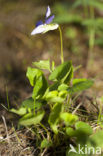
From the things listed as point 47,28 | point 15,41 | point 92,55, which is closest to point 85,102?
point 47,28

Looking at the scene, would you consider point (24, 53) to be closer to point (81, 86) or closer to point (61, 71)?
point (61, 71)

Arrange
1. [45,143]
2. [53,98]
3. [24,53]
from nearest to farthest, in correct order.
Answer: [53,98] → [45,143] → [24,53]

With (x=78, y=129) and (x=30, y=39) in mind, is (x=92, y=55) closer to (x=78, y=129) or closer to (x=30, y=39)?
(x=30, y=39)

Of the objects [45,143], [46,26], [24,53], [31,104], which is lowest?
[45,143]

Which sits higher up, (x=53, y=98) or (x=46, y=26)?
(x=46, y=26)

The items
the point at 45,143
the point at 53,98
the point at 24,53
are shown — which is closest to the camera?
the point at 53,98

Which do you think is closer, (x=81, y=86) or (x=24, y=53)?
(x=81, y=86)

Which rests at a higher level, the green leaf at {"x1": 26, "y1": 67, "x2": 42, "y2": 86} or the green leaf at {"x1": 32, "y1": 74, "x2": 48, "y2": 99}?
the green leaf at {"x1": 26, "y1": 67, "x2": 42, "y2": 86}

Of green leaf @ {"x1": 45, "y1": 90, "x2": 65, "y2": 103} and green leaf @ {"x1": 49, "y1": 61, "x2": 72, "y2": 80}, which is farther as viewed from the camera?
Answer: green leaf @ {"x1": 49, "y1": 61, "x2": 72, "y2": 80}

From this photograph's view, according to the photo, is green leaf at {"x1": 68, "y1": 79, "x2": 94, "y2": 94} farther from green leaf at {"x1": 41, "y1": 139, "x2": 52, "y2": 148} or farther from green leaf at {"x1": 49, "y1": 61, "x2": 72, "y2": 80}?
green leaf at {"x1": 41, "y1": 139, "x2": 52, "y2": 148}

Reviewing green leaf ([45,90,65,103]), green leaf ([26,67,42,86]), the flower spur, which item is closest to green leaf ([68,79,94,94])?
green leaf ([45,90,65,103])

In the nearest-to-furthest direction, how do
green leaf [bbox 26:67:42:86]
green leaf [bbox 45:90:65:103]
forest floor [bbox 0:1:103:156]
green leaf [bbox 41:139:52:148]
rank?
green leaf [bbox 45:90:65:103], green leaf [bbox 41:139:52:148], green leaf [bbox 26:67:42:86], forest floor [bbox 0:1:103:156]

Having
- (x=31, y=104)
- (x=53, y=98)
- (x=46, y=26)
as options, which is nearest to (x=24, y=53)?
(x=46, y=26)
